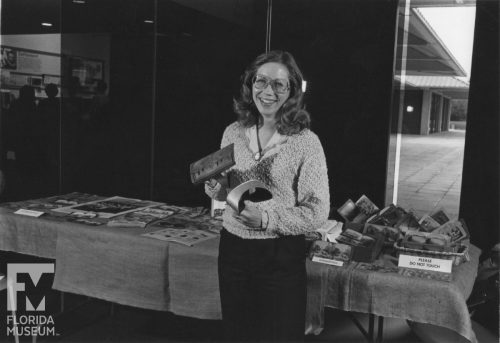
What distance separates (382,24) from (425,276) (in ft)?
6.45

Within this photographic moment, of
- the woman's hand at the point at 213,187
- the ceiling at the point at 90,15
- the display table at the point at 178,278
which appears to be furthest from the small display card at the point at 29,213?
the ceiling at the point at 90,15

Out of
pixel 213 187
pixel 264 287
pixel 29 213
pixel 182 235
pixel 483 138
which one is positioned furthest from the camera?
pixel 483 138

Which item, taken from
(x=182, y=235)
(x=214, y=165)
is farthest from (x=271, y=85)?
(x=182, y=235)

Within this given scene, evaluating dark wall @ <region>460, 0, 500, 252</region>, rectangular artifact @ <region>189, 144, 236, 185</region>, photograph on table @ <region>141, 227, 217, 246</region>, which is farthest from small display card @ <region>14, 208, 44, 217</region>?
dark wall @ <region>460, 0, 500, 252</region>

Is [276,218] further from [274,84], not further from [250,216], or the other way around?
[274,84]

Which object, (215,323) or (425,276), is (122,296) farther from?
(425,276)

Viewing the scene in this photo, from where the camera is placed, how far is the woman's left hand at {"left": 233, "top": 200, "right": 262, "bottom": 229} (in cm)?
157

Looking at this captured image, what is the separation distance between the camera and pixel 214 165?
164cm

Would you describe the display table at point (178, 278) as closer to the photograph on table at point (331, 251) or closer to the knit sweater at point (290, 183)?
the photograph on table at point (331, 251)

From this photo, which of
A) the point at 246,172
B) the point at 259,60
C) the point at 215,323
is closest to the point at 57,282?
the point at 215,323

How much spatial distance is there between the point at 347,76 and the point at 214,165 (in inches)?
86.1

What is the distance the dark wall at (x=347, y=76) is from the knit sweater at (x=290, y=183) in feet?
6.33

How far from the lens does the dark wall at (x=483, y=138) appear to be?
302 centimetres

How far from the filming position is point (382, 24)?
3428 millimetres
